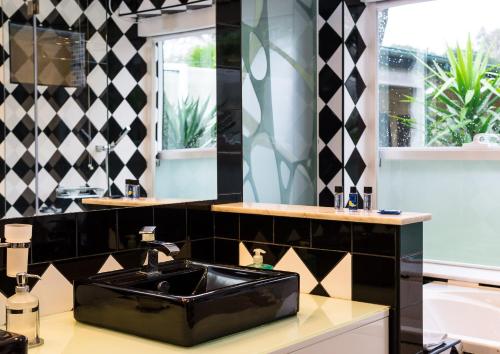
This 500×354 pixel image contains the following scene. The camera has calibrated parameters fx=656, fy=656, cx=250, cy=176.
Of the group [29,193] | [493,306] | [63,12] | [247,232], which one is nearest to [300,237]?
[247,232]

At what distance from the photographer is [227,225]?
249cm

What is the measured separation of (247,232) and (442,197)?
1558 mm

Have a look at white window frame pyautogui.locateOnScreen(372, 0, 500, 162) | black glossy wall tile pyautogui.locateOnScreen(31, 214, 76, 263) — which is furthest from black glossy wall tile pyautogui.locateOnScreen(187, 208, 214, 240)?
white window frame pyautogui.locateOnScreen(372, 0, 500, 162)

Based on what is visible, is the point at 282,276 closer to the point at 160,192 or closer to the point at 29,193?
the point at 160,192

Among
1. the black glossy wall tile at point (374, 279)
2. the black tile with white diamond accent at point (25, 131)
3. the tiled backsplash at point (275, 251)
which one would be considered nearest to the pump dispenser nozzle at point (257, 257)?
the tiled backsplash at point (275, 251)

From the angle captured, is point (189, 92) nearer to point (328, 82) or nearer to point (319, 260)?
point (319, 260)

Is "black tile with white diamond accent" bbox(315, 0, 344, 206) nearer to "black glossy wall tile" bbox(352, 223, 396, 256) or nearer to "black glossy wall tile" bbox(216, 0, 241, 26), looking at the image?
"black glossy wall tile" bbox(216, 0, 241, 26)

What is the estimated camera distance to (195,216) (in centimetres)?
246

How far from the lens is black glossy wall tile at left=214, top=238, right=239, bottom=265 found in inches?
97.2

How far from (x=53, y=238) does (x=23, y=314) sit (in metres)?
0.36

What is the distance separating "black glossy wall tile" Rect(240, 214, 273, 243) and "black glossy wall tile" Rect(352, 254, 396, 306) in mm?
358

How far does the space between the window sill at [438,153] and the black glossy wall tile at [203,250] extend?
60.8 inches

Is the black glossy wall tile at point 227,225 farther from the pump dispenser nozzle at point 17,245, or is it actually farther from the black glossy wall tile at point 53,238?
the pump dispenser nozzle at point 17,245

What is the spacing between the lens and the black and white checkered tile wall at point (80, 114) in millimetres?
1859
